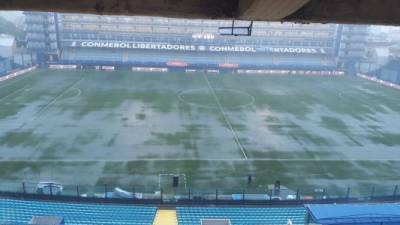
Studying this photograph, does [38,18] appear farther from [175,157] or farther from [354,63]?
[354,63]

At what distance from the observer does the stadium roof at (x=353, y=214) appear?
55.1ft

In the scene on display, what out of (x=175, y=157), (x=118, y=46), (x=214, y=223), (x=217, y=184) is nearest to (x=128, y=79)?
(x=118, y=46)

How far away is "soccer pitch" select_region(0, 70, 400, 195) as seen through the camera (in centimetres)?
2753

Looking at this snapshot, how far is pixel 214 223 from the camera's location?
16.9 metres

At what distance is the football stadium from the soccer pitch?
0.59 ft

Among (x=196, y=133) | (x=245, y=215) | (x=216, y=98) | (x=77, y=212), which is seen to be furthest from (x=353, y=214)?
(x=216, y=98)

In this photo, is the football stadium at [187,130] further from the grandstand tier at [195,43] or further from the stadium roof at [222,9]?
the stadium roof at [222,9]

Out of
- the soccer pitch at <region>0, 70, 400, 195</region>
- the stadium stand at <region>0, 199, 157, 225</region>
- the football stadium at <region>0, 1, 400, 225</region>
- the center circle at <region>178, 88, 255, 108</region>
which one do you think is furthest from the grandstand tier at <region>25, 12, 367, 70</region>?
the stadium stand at <region>0, 199, 157, 225</region>

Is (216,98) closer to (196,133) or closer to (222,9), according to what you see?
(196,133)

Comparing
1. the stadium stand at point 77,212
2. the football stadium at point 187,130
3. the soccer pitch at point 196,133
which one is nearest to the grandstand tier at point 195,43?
the football stadium at point 187,130

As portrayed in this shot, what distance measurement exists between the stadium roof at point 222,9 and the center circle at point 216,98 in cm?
4268

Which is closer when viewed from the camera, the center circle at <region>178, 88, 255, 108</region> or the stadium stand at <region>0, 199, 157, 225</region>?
the stadium stand at <region>0, 199, 157, 225</region>

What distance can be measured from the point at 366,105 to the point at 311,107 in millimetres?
9380

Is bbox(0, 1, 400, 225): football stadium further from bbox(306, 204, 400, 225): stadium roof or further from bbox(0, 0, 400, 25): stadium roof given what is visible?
bbox(0, 0, 400, 25): stadium roof
